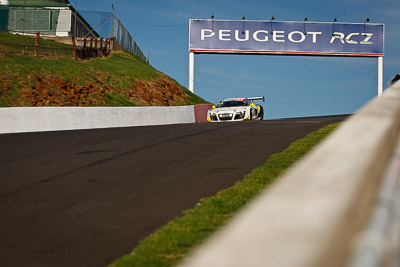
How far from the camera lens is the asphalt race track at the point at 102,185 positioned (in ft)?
Result: 21.0

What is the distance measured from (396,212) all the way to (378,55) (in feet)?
165

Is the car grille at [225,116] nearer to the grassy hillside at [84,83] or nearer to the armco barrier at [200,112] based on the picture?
the armco barrier at [200,112]

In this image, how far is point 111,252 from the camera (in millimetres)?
6000

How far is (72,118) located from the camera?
23750mm

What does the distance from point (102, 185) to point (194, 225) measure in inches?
128

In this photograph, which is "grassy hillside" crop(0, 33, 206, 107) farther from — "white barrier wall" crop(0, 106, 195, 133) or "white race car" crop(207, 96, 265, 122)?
"white race car" crop(207, 96, 265, 122)

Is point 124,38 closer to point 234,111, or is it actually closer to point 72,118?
point 234,111

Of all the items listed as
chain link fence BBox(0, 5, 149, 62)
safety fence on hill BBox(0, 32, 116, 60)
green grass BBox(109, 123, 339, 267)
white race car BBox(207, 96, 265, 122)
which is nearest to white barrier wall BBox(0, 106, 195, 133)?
white race car BBox(207, 96, 265, 122)

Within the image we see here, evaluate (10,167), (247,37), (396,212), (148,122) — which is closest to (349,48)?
(247,37)

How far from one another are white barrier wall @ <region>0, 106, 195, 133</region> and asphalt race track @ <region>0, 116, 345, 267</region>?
4381 millimetres

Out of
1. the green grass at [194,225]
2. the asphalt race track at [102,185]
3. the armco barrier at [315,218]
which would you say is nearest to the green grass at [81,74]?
the asphalt race track at [102,185]

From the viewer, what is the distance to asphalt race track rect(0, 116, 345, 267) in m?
6.41

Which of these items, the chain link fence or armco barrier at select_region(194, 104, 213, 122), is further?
the chain link fence

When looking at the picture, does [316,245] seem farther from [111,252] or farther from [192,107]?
[192,107]
